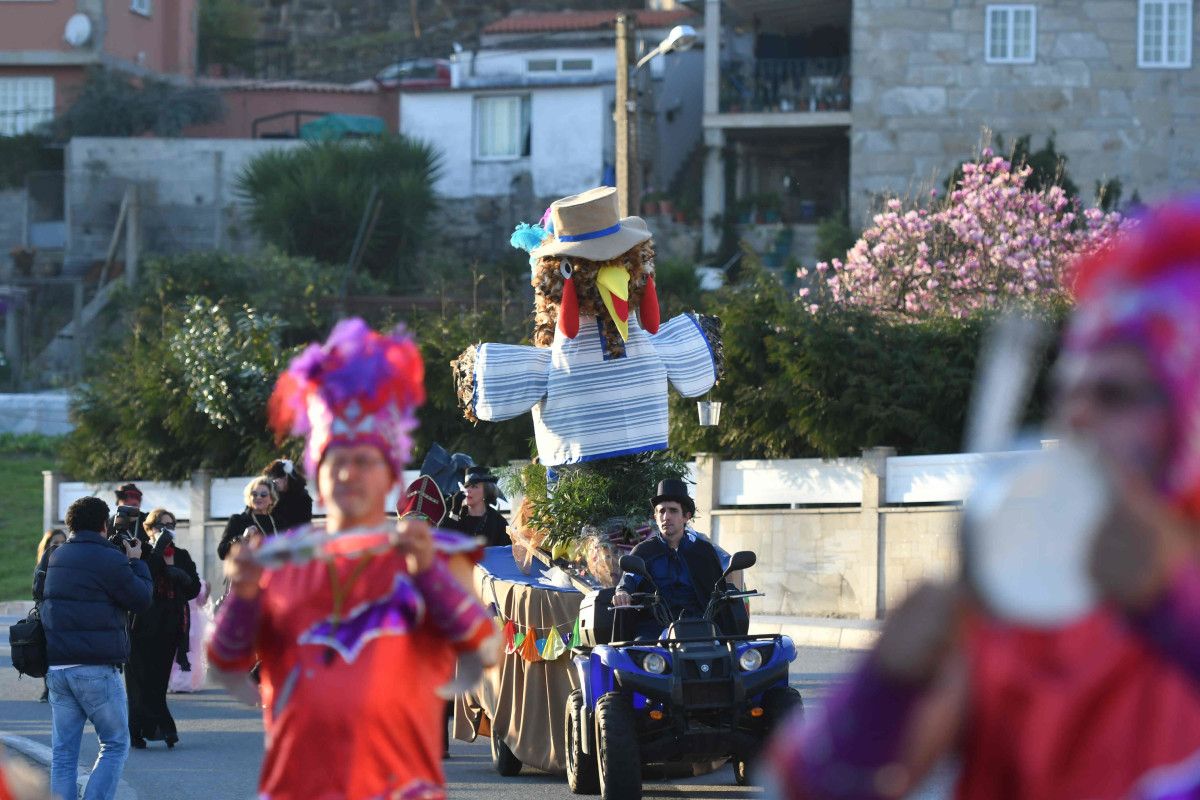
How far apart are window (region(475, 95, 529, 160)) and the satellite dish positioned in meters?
9.51

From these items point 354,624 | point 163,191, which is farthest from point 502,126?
point 354,624

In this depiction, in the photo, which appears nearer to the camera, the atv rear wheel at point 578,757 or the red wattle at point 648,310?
the atv rear wheel at point 578,757

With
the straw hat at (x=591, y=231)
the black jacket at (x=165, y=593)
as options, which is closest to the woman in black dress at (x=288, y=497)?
the black jacket at (x=165, y=593)

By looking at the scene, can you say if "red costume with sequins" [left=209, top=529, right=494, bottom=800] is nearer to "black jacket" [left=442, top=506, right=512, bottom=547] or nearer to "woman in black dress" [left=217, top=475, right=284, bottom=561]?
"woman in black dress" [left=217, top=475, right=284, bottom=561]

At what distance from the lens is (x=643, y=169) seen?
4275 centimetres

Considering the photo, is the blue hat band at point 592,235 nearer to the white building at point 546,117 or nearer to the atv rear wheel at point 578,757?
the atv rear wheel at point 578,757

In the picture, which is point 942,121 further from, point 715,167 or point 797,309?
point 797,309

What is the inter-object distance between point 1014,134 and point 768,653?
3055cm

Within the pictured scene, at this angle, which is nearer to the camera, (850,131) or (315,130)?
(850,131)

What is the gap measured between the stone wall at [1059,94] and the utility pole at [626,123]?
17.6 m

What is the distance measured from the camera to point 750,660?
910 centimetres

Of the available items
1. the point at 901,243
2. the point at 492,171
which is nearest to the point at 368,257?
the point at 492,171

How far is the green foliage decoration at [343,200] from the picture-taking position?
38500 millimetres

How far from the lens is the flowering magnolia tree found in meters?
24.0
